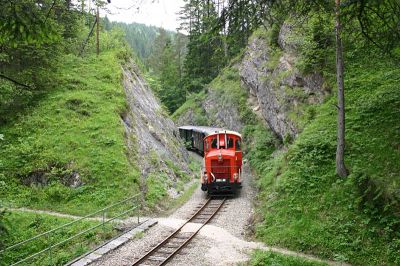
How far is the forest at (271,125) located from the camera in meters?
6.53

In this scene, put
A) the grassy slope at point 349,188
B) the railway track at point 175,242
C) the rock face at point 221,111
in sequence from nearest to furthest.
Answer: the grassy slope at point 349,188 → the railway track at point 175,242 → the rock face at point 221,111

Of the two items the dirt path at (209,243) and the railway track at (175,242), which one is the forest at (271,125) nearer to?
the dirt path at (209,243)

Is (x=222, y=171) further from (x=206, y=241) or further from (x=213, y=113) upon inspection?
(x=213, y=113)

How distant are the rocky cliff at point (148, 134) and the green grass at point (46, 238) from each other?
7.11 m

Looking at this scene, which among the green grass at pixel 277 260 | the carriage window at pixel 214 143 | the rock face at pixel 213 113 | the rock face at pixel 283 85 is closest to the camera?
the green grass at pixel 277 260

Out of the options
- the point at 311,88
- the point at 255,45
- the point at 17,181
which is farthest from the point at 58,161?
the point at 255,45

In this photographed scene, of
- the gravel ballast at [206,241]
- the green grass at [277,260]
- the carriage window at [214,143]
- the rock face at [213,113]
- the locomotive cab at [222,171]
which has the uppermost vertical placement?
the rock face at [213,113]

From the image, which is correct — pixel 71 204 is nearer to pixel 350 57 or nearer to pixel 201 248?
pixel 201 248

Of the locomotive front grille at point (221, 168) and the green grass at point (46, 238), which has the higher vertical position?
the locomotive front grille at point (221, 168)

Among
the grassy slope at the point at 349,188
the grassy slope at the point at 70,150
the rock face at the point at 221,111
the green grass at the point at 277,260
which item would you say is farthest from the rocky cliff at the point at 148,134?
the green grass at the point at 277,260

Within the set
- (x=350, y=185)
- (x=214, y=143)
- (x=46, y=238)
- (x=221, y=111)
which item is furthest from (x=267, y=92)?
(x=46, y=238)

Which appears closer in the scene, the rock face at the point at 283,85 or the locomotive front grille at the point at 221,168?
the locomotive front grille at the point at 221,168

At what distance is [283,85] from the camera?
1088 inches

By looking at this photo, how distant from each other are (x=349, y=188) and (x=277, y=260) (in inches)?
181
